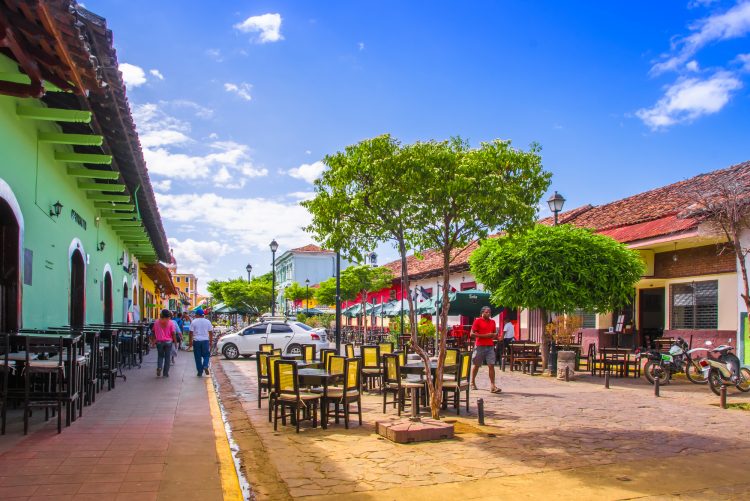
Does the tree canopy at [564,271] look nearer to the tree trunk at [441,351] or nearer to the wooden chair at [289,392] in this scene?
the tree trunk at [441,351]

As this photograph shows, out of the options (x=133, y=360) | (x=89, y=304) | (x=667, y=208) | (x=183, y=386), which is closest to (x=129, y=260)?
(x=133, y=360)

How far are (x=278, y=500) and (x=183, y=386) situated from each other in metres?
7.85

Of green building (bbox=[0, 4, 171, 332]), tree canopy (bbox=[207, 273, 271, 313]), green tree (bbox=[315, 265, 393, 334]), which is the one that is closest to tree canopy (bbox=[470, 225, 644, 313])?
green building (bbox=[0, 4, 171, 332])

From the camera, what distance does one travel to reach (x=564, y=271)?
15.0 metres

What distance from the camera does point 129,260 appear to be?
22.7 meters

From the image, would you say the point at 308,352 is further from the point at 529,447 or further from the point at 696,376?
the point at 696,376

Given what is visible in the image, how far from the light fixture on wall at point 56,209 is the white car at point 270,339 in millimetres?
11872

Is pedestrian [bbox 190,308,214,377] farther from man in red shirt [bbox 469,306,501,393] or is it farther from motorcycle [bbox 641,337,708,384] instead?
motorcycle [bbox 641,337,708,384]

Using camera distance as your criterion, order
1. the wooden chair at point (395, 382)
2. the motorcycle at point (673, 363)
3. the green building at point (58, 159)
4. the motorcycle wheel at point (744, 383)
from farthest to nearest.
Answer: the motorcycle at point (673, 363) → the motorcycle wheel at point (744, 383) → the wooden chair at point (395, 382) → the green building at point (58, 159)

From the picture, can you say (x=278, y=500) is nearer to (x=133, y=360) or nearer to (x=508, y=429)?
(x=508, y=429)

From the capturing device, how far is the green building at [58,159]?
475 cm

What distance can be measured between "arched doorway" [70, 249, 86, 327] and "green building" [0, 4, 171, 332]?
2 centimetres

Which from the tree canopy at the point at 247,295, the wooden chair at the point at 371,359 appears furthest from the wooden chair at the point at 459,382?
the tree canopy at the point at 247,295

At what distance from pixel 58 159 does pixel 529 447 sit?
8192 millimetres
